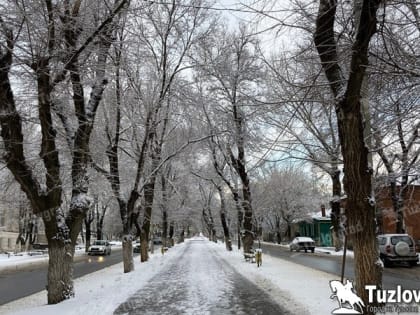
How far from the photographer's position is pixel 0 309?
12.3 meters

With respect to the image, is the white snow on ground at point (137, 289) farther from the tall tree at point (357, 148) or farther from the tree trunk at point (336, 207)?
the tree trunk at point (336, 207)

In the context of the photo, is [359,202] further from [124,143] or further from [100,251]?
[100,251]

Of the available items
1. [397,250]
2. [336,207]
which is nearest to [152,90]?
[397,250]

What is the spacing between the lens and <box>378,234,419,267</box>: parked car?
23.0m

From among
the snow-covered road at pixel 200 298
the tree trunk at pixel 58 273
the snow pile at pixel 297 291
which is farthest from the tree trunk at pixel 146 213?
the tree trunk at pixel 58 273

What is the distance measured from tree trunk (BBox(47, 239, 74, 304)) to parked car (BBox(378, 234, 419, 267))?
17.1 metres

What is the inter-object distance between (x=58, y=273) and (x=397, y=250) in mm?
17965

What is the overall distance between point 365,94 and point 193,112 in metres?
15.2

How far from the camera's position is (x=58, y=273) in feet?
37.3

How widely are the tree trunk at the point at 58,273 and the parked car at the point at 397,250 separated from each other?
56.0ft

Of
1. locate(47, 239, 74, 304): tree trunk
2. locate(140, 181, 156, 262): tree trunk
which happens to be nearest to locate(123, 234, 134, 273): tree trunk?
locate(140, 181, 156, 262): tree trunk

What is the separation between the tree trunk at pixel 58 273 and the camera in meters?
11.3

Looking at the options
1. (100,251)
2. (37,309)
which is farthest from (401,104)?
(100,251)

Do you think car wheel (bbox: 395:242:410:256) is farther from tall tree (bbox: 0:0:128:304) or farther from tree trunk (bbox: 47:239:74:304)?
tree trunk (bbox: 47:239:74:304)
